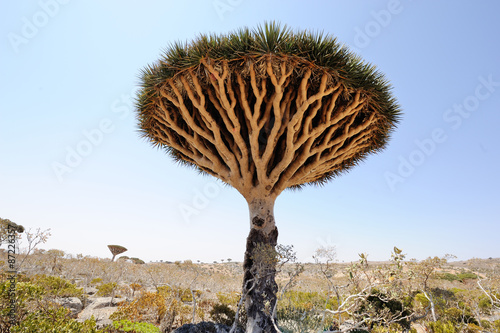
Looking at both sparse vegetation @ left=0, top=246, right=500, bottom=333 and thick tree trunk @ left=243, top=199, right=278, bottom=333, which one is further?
thick tree trunk @ left=243, top=199, right=278, bottom=333

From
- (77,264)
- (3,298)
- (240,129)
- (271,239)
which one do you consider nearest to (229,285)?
(77,264)

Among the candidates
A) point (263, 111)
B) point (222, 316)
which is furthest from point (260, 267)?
point (263, 111)

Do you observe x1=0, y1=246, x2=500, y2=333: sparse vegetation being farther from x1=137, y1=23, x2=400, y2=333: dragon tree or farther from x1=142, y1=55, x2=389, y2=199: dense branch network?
x1=142, y1=55, x2=389, y2=199: dense branch network

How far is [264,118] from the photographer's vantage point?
18.2ft

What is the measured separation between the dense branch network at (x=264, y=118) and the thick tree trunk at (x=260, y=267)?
53cm

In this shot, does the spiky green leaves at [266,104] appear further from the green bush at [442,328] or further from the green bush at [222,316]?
the green bush at [442,328]

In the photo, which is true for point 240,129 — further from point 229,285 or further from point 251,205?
point 229,285

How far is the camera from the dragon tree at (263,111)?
485cm

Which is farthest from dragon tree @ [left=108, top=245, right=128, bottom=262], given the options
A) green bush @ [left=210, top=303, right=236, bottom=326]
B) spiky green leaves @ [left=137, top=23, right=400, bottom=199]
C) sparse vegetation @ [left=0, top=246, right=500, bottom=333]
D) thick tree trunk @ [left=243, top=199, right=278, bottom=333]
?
thick tree trunk @ [left=243, top=199, right=278, bottom=333]

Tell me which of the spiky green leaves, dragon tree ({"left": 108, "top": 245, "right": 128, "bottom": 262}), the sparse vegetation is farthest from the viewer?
dragon tree ({"left": 108, "top": 245, "right": 128, "bottom": 262})

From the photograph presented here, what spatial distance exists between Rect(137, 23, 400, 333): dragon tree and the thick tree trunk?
0.02m

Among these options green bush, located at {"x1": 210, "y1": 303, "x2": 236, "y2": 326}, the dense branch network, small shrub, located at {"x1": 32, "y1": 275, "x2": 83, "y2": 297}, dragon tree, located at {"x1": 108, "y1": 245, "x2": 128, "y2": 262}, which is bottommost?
green bush, located at {"x1": 210, "y1": 303, "x2": 236, "y2": 326}

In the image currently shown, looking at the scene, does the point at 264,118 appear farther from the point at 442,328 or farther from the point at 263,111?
the point at 442,328

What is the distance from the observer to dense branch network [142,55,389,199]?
199 inches
